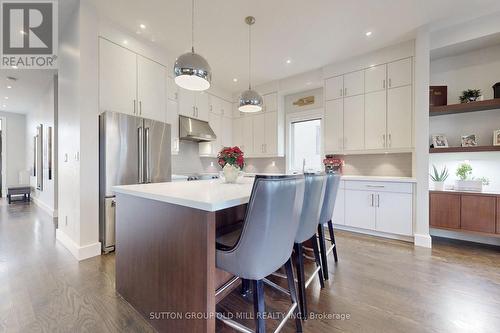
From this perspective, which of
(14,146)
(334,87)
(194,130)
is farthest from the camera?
(14,146)

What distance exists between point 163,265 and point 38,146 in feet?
22.2

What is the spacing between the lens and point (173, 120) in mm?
3959

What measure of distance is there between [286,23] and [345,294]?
3.29 m

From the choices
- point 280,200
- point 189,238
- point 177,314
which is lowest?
point 177,314

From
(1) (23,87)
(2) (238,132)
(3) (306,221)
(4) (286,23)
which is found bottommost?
(3) (306,221)

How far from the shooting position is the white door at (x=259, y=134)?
5.15 metres

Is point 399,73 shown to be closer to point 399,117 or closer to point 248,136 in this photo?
point 399,117

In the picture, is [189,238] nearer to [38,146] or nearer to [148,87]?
[148,87]

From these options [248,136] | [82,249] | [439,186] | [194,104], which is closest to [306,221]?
[82,249]

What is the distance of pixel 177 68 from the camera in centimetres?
183

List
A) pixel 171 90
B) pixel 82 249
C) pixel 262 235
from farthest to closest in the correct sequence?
pixel 171 90 → pixel 82 249 → pixel 262 235

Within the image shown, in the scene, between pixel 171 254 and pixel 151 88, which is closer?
pixel 171 254

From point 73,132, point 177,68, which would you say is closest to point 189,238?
point 177,68

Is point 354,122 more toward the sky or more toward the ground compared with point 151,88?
more toward the ground
